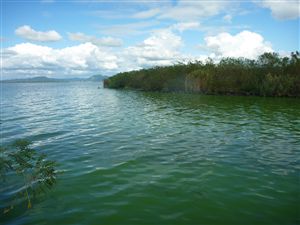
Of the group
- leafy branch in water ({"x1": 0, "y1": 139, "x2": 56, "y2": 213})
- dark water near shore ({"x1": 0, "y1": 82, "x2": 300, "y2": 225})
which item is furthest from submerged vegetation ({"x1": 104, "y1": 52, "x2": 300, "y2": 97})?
leafy branch in water ({"x1": 0, "y1": 139, "x2": 56, "y2": 213})

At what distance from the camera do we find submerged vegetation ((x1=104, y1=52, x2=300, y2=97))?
5938cm

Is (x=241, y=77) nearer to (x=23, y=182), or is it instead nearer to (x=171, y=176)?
(x=171, y=176)

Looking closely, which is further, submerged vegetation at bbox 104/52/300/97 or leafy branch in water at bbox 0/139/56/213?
submerged vegetation at bbox 104/52/300/97

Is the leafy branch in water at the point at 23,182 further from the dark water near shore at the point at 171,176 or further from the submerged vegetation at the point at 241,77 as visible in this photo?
the submerged vegetation at the point at 241,77

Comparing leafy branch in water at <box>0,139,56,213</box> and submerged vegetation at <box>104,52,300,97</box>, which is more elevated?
submerged vegetation at <box>104,52,300,97</box>

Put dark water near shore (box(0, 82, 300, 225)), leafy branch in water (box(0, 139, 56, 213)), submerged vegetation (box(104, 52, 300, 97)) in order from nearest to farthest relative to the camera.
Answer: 1. leafy branch in water (box(0, 139, 56, 213))
2. dark water near shore (box(0, 82, 300, 225))
3. submerged vegetation (box(104, 52, 300, 97))

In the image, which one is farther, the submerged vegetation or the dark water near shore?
the submerged vegetation

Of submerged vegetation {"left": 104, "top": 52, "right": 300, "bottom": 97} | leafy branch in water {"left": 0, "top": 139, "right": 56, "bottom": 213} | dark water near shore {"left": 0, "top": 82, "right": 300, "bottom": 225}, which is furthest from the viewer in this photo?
submerged vegetation {"left": 104, "top": 52, "right": 300, "bottom": 97}

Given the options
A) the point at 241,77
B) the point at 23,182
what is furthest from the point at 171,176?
the point at 241,77

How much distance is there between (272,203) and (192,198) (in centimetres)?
283

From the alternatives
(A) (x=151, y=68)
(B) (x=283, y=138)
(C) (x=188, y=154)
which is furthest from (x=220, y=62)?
(C) (x=188, y=154)

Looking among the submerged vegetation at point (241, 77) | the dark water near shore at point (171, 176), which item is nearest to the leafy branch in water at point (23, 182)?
the dark water near shore at point (171, 176)

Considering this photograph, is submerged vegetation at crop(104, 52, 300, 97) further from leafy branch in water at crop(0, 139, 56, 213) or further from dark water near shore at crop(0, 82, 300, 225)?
leafy branch in water at crop(0, 139, 56, 213)

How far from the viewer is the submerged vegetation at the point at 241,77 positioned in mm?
59375
